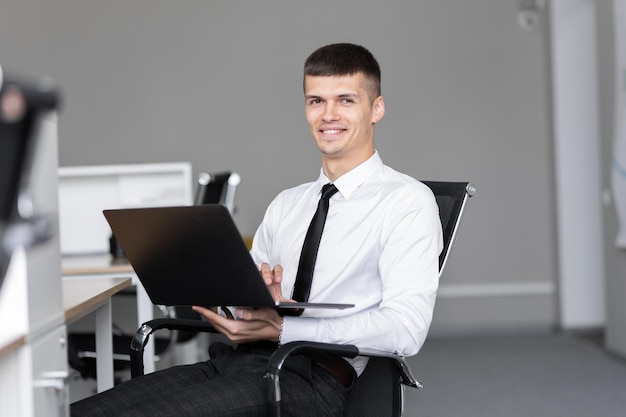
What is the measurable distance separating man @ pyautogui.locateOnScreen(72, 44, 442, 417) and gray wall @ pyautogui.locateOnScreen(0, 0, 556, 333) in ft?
11.3

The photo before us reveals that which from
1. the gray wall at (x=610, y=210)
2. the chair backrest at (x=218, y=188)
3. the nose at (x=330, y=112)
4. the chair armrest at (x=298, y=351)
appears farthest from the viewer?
the gray wall at (x=610, y=210)

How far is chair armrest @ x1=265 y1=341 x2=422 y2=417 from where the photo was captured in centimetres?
153

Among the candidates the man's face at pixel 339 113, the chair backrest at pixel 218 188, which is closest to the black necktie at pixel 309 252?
the man's face at pixel 339 113

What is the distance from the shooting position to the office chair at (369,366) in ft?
5.11

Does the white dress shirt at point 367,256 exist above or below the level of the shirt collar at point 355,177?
below

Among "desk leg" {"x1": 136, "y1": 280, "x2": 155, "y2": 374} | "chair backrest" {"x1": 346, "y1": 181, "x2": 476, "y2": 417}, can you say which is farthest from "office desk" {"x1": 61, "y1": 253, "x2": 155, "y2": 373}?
"chair backrest" {"x1": 346, "y1": 181, "x2": 476, "y2": 417}

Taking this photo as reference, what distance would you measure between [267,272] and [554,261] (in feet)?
13.9

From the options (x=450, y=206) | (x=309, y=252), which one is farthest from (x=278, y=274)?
(x=450, y=206)

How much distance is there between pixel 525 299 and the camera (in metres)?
5.73

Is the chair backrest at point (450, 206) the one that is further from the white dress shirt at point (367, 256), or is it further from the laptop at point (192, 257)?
the laptop at point (192, 257)

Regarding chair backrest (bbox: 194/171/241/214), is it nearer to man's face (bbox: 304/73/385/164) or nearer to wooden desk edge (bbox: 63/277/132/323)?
wooden desk edge (bbox: 63/277/132/323)

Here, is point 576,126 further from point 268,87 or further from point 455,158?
point 268,87

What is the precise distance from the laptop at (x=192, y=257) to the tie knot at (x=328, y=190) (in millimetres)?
455

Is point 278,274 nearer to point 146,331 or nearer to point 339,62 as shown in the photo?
point 146,331
